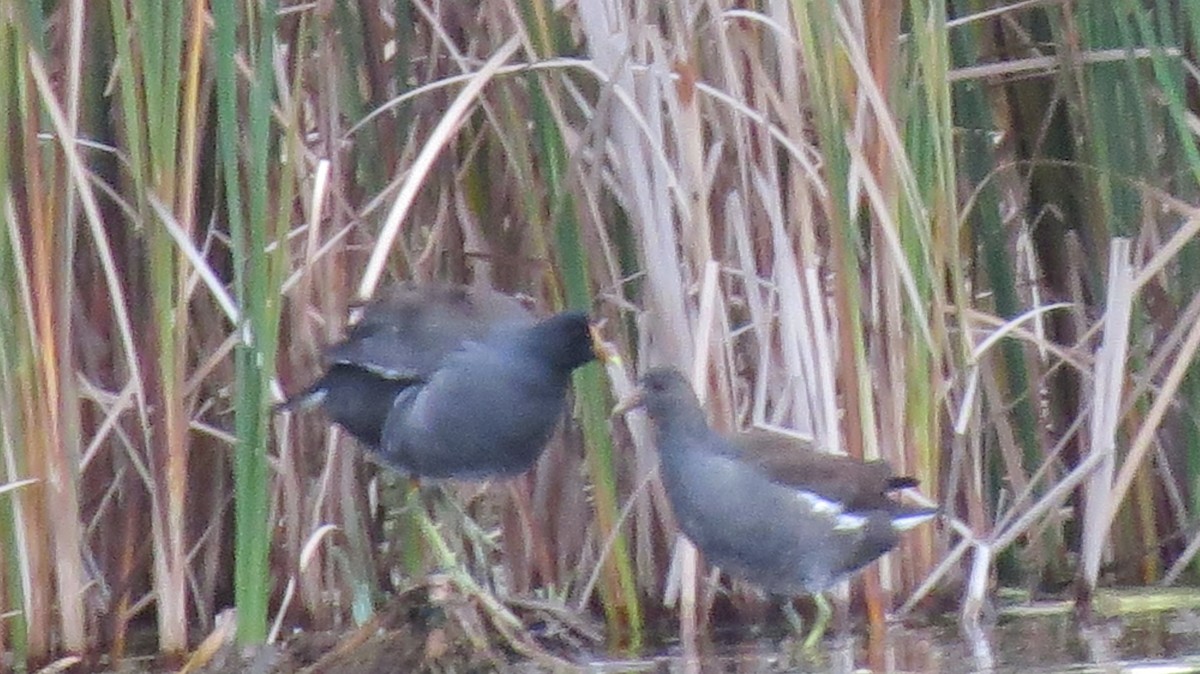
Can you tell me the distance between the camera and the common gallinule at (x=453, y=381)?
11.6 feet

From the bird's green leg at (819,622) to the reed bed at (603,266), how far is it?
0.26 ft

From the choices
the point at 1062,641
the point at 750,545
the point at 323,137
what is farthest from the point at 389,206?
the point at 1062,641

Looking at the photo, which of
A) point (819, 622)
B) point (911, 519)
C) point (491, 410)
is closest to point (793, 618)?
point (819, 622)

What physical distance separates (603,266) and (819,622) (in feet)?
2.38

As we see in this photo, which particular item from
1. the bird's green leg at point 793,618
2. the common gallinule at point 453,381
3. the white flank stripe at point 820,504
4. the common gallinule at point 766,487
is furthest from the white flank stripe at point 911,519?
the common gallinule at point 453,381

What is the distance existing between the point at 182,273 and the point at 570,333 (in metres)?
0.66

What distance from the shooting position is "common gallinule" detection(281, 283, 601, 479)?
11.6 feet

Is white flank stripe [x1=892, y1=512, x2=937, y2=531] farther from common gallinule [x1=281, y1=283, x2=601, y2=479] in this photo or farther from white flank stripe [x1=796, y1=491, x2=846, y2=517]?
common gallinule [x1=281, y1=283, x2=601, y2=479]

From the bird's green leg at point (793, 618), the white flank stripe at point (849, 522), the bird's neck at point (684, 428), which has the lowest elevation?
the bird's green leg at point (793, 618)

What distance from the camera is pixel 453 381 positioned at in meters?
3.68

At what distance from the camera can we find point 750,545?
3.55 metres

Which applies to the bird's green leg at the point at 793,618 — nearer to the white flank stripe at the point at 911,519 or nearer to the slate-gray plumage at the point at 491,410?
the white flank stripe at the point at 911,519

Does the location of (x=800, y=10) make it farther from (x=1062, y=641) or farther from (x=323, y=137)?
(x=1062, y=641)

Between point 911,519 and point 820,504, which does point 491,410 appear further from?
point 911,519
